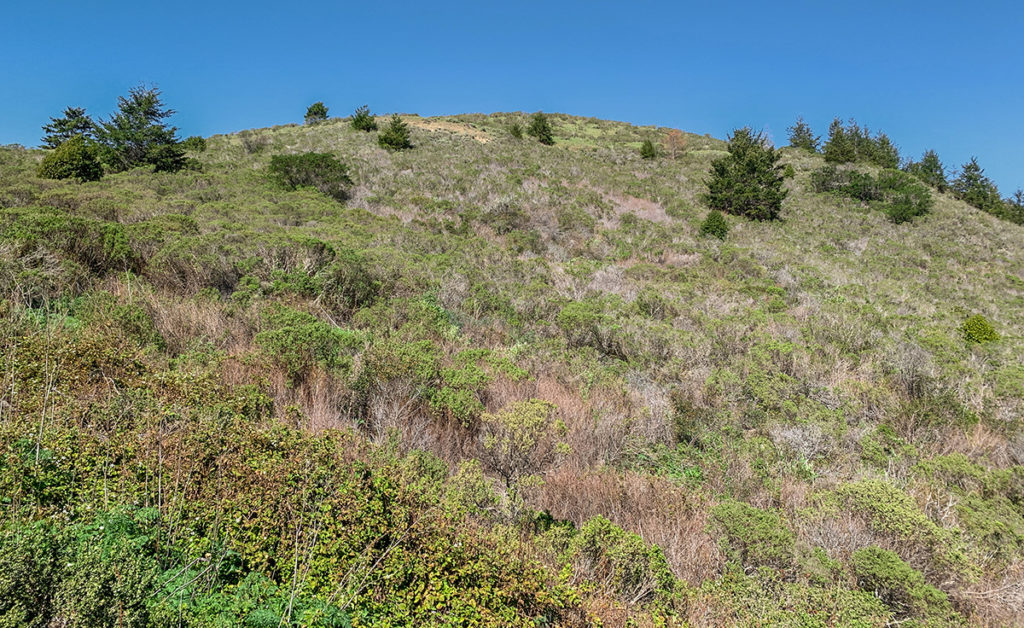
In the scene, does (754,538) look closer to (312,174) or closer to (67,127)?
(312,174)

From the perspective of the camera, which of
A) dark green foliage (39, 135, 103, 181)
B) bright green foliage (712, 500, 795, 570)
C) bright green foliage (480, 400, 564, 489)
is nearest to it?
bright green foliage (712, 500, 795, 570)

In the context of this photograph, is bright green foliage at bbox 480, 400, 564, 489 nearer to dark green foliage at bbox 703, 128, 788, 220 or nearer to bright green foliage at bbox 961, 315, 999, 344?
bright green foliage at bbox 961, 315, 999, 344

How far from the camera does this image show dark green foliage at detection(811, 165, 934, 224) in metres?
19.6

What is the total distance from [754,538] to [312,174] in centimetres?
1587

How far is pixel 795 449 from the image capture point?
434 centimetres

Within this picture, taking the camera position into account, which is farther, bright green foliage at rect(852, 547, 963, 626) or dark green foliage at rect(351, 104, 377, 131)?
dark green foliage at rect(351, 104, 377, 131)

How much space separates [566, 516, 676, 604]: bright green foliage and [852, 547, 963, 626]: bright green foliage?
4.22 ft

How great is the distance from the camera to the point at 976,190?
86.7 ft

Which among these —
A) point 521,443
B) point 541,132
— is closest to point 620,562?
point 521,443

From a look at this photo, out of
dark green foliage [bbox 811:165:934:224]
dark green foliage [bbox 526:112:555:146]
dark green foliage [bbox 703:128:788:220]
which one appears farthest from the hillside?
dark green foliage [bbox 526:112:555:146]

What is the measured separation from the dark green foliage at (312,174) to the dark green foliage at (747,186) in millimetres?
15637

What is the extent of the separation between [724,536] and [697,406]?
2.35 meters

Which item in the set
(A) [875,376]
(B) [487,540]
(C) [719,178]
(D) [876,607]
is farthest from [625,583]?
(C) [719,178]

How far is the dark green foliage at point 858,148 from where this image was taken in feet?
87.3
